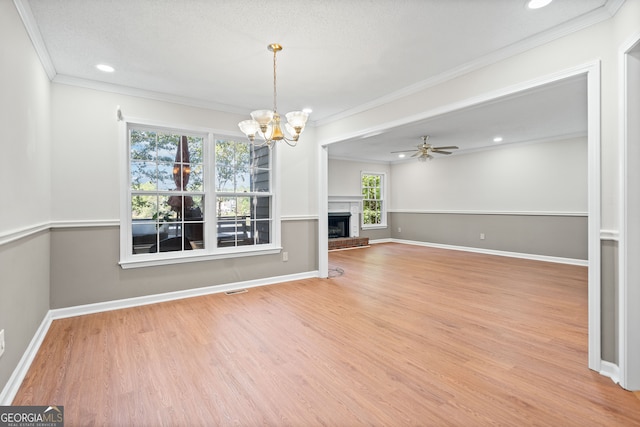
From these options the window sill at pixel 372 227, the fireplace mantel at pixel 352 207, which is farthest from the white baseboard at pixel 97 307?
the window sill at pixel 372 227

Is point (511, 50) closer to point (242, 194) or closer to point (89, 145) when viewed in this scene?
point (242, 194)

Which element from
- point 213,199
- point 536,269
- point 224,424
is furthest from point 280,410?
point 536,269

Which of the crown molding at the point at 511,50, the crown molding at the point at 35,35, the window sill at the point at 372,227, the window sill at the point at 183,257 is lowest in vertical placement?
the window sill at the point at 183,257

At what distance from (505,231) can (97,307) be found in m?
7.61

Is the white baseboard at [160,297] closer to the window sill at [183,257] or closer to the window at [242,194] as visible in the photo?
the window sill at [183,257]

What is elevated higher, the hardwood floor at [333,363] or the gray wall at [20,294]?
the gray wall at [20,294]

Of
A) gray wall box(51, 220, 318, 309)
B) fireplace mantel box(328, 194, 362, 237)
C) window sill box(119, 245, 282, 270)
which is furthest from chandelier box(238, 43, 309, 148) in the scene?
fireplace mantel box(328, 194, 362, 237)

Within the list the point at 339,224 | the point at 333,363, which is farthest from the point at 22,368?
the point at 339,224

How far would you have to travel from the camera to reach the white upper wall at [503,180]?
5.98 metres

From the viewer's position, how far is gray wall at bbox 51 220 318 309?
3.26 meters

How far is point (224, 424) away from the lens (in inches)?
65.1

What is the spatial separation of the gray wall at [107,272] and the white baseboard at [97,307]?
2.2 inches

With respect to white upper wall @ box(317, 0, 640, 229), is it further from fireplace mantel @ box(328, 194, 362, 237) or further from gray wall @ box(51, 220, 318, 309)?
fireplace mantel @ box(328, 194, 362, 237)

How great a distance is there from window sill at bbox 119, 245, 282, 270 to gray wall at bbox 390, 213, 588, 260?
5346 mm
